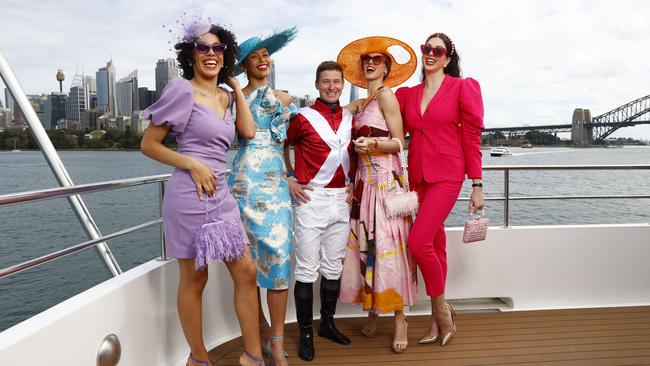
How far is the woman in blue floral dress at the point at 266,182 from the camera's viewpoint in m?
2.17

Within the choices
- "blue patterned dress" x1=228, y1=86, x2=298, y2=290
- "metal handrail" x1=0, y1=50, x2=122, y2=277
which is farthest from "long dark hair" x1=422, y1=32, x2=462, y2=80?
"metal handrail" x1=0, y1=50, x2=122, y2=277

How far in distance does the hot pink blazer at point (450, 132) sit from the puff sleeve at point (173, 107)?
1145 mm

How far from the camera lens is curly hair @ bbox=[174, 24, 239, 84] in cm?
190

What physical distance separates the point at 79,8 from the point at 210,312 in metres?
67.3

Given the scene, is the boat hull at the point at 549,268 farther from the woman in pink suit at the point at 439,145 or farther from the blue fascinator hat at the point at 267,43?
the blue fascinator hat at the point at 267,43

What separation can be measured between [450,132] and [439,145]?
0.08 metres

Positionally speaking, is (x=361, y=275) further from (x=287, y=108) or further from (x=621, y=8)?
(x=621, y=8)

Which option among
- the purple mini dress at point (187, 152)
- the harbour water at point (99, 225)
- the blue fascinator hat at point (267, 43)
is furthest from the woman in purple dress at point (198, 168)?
the harbour water at point (99, 225)

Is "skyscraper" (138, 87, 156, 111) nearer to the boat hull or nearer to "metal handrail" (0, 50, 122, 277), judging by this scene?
"metal handrail" (0, 50, 122, 277)

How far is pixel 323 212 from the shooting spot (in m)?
2.38

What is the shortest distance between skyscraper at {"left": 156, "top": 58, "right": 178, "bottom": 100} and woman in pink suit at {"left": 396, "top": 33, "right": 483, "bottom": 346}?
1146 mm

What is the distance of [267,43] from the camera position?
221 centimetres

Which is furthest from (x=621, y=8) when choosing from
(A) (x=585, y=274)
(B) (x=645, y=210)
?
(A) (x=585, y=274)

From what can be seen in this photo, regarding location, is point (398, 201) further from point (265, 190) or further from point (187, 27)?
point (187, 27)
